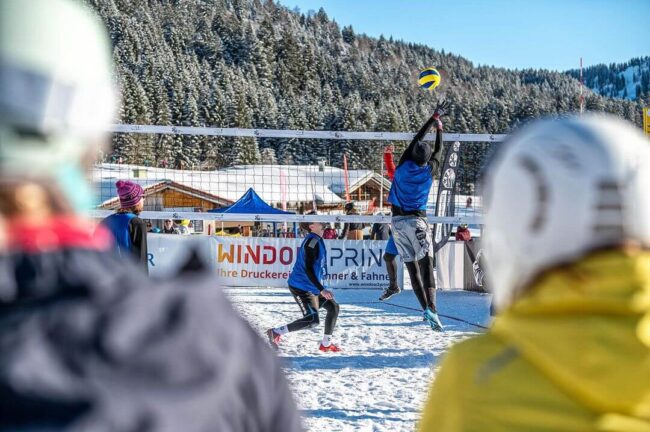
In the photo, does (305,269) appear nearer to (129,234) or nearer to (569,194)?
(129,234)

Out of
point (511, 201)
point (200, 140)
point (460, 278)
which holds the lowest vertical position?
point (460, 278)

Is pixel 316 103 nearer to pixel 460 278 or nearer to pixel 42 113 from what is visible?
pixel 460 278

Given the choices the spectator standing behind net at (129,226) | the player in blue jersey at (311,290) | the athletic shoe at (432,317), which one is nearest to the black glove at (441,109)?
the player in blue jersey at (311,290)

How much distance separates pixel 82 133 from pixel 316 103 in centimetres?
10654

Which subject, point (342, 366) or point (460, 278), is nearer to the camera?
point (342, 366)

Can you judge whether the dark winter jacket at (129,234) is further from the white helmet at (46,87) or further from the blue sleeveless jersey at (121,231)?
the white helmet at (46,87)

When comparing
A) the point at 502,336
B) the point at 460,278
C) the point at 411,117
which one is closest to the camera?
the point at 502,336

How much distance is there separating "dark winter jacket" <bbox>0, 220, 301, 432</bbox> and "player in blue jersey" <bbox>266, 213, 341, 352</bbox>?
583 centimetres

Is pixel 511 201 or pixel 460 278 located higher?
→ pixel 511 201

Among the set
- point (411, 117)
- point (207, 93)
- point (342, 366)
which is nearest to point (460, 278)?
point (342, 366)

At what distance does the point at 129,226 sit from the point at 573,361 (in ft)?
15.1

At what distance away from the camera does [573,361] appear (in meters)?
0.91

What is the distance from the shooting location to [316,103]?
106m

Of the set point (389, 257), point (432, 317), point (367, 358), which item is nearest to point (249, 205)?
point (389, 257)
